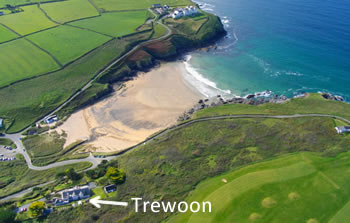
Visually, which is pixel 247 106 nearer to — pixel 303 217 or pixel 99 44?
pixel 303 217

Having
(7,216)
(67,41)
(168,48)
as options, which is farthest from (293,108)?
(67,41)

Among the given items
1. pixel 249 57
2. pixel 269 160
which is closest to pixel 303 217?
pixel 269 160

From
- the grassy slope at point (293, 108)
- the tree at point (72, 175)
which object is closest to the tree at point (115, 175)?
the tree at point (72, 175)

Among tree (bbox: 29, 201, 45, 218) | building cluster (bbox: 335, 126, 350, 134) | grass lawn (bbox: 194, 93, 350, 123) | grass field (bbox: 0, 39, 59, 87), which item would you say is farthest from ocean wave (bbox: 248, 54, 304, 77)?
tree (bbox: 29, 201, 45, 218)

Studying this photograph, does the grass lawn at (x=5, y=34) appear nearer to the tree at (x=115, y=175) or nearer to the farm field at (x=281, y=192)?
the tree at (x=115, y=175)

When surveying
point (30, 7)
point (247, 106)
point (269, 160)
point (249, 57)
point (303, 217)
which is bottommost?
point (303, 217)

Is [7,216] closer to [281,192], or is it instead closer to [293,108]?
[281,192]

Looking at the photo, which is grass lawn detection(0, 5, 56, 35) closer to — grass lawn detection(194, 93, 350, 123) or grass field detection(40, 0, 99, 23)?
grass field detection(40, 0, 99, 23)
